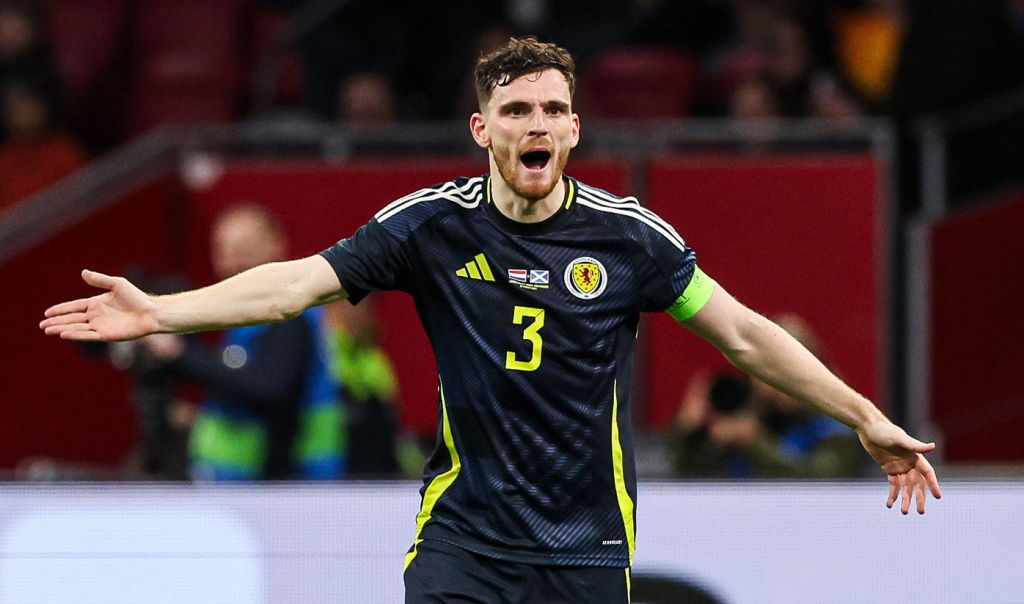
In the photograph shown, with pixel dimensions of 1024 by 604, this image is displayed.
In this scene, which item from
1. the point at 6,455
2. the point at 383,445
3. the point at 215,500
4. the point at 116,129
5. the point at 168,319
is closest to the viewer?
the point at 168,319

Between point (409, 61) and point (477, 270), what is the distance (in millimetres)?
6042

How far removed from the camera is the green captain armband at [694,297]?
4.34 m

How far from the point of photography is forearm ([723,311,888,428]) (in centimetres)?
435

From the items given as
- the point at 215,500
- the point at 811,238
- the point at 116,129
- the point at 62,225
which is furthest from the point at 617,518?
the point at 116,129

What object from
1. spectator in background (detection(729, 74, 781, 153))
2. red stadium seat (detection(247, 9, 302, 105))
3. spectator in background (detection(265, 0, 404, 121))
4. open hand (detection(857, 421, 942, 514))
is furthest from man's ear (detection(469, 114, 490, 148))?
red stadium seat (detection(247, 9, 302, 105))

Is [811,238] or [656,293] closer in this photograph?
[656,293]

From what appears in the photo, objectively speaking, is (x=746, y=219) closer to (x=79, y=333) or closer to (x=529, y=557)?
(x=529, y=557)

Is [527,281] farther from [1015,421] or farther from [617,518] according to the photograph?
[1015,421]

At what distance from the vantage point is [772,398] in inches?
281

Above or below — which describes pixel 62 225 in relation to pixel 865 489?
above

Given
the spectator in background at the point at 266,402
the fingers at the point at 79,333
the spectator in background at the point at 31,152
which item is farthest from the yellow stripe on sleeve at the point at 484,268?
the spectator in background at the point at 31,152

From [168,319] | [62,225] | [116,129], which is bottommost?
[168,319]

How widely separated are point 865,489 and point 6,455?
4.55m

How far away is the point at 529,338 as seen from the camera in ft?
14.0
